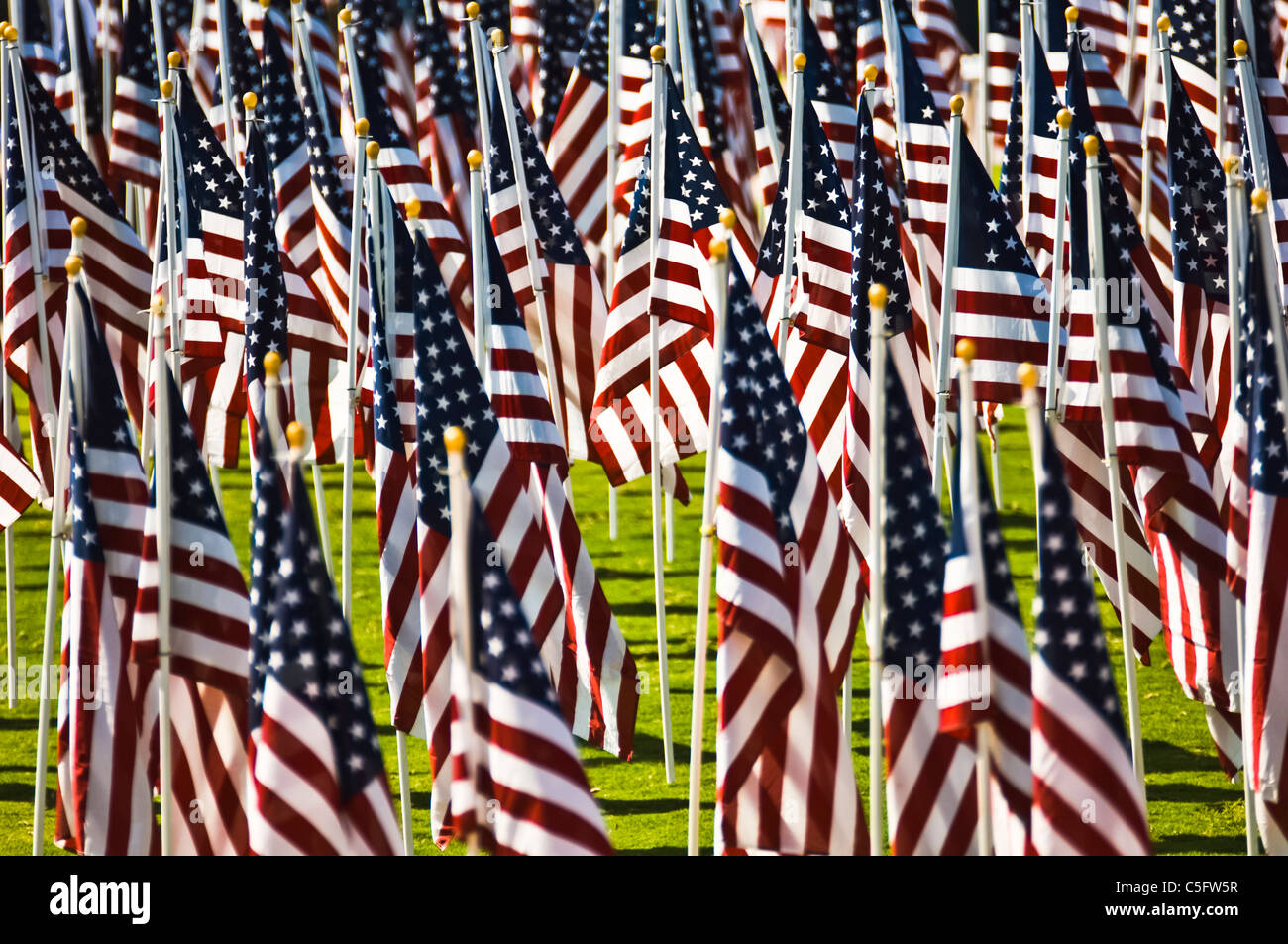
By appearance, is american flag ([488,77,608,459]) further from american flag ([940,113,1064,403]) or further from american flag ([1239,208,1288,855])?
american flag ([1239,208,1288,855])

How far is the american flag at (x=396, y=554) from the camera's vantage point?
11.1m

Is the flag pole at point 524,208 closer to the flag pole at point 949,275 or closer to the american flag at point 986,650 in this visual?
the flag pole at point 949,275

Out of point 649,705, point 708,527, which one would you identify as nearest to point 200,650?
point 708,527

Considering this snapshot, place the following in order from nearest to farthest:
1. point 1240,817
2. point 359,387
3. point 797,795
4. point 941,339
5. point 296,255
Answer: point 797,795 < point 941,339 < point 1240,817 < point 359,387 < point 296,255

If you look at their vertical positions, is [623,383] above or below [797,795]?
above

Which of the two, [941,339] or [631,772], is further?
[631,772]

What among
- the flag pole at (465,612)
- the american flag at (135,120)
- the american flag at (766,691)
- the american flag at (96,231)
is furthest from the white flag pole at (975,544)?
the american flag at (135,120)

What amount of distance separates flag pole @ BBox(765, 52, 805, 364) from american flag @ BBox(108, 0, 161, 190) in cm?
805
